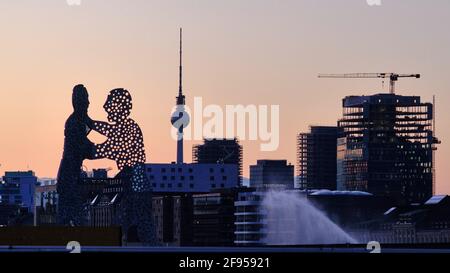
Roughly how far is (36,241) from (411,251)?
34941mm

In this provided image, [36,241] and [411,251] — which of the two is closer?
[411,251]
